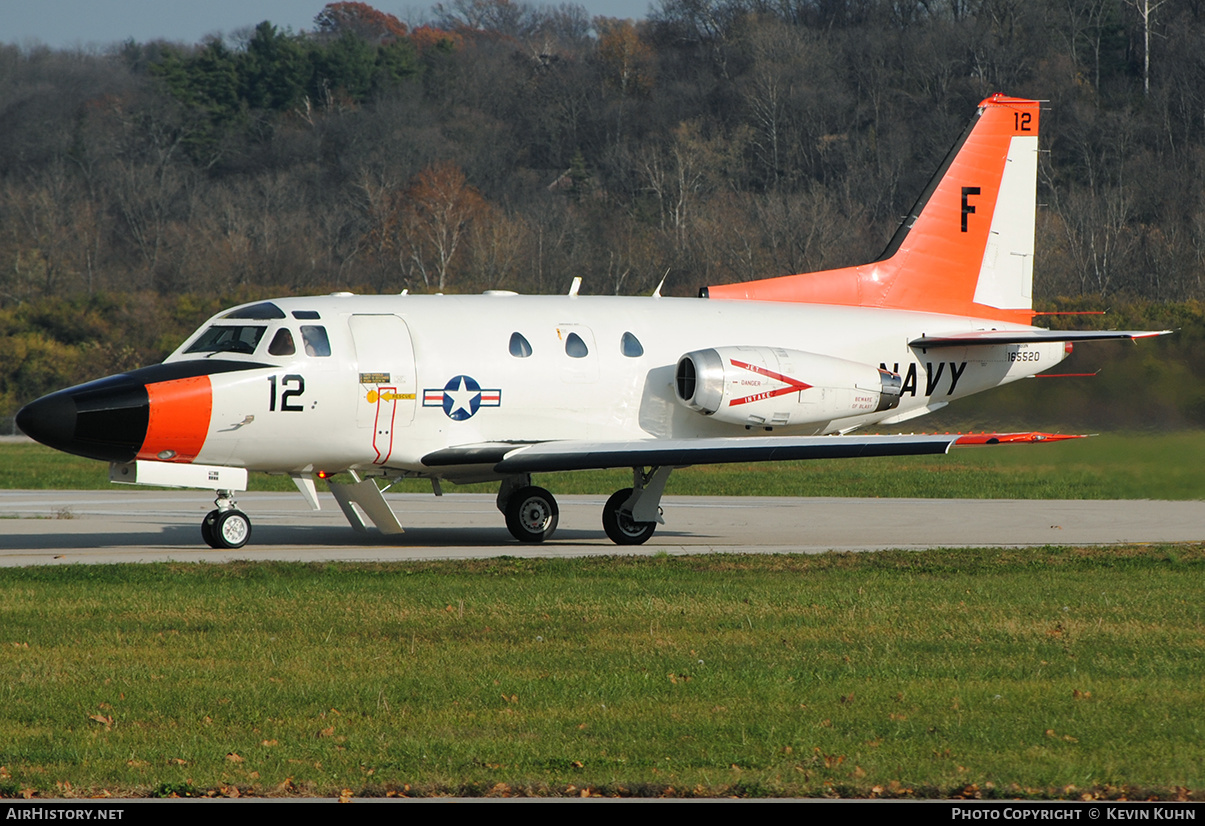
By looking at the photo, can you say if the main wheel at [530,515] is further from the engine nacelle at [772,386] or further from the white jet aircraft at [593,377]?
the engine nacelle at [772,386]

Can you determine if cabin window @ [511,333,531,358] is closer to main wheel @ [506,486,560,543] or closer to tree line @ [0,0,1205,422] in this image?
main wheel @ [506,486,560,543]

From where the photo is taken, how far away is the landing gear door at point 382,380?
17.8 metres

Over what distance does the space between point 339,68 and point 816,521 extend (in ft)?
309

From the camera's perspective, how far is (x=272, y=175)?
97562 millimetres

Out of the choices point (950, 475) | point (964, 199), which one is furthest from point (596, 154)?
point (964, 199)

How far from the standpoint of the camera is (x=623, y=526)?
63.6 feet

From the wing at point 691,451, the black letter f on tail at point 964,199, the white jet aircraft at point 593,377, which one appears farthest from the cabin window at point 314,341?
the black letter f on tail at point 964,199

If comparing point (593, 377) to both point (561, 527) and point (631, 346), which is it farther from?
point (561, 527)

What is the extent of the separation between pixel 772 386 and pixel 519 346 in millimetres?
3474

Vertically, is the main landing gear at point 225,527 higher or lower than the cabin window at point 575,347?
lower

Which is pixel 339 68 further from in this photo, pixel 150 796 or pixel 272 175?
pixel 150 796

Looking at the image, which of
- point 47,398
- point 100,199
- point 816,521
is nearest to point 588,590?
point 47,398

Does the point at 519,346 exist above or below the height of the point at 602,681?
above

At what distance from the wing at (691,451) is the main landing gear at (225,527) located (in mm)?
2464
